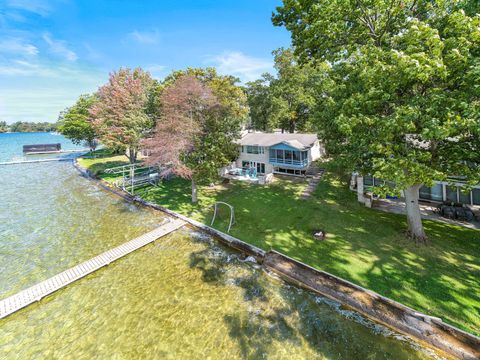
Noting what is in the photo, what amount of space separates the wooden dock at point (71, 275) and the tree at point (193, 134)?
5.35 meters

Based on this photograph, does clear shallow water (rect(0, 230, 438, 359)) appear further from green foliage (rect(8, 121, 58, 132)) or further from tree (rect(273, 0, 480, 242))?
green foliage (rect(8, 121, 58, 132))

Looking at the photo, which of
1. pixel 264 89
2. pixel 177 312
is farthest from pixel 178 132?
pixel 264 89

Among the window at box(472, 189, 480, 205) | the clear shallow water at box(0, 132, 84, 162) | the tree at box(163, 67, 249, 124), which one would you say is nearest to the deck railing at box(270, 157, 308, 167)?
the tree at box(163, 67, 249, 124)

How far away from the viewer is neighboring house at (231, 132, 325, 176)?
79.7 ft

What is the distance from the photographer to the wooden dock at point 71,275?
885cm

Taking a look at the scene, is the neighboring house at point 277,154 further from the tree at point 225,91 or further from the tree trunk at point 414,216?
the tree trunk at point 414,216

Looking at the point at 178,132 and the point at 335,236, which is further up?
the point at 178,132

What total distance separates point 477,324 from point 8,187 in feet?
134

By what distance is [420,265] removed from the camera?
9.95 metres

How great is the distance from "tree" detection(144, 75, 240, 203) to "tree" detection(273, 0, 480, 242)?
7532 millimetres

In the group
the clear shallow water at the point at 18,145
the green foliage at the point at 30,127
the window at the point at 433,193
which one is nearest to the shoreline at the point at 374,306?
the window at the point at 433,193

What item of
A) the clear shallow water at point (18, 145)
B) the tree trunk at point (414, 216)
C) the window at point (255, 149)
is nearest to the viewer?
the tree trunk at point (414, 216)

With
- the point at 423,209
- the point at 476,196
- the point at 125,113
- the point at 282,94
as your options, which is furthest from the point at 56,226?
the point at 282,94

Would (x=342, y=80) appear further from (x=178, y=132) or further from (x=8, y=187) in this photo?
(x=8, y=187)
